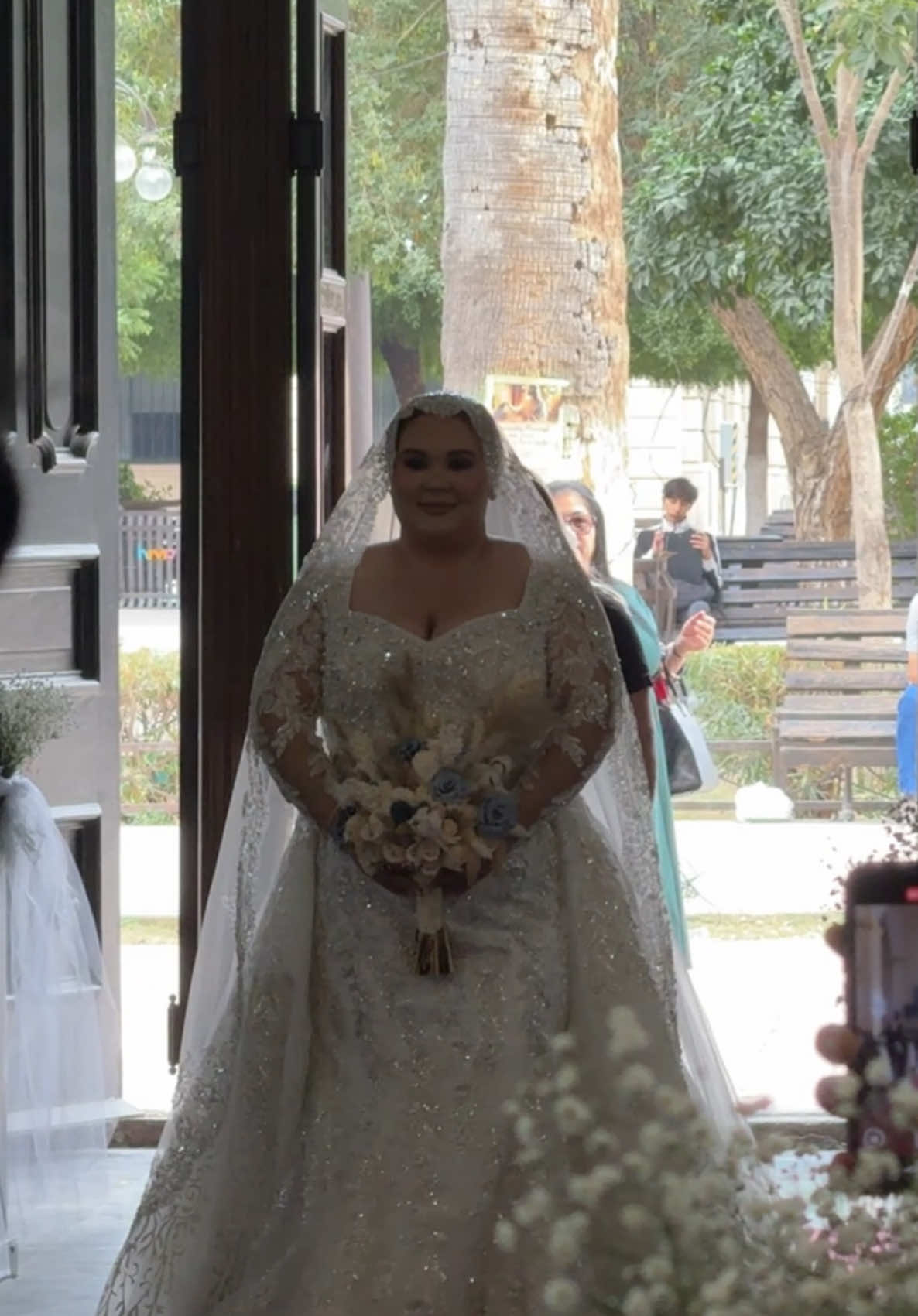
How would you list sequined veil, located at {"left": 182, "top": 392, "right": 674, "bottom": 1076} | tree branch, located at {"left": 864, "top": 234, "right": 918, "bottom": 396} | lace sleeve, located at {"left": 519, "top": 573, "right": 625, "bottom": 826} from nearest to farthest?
lace sleeve, located at {"left": 519, "top": 573, "right": 625, "bottom": 826}
sequined veil, located at {"left": 182, "top": 392, "right": 674, "bottom": 1076}
tree branch, located at {"left": 864, "top": 234, "right": 918, "bottom": 396}

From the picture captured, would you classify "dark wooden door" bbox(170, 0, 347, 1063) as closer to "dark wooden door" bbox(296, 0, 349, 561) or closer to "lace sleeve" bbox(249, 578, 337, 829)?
"dark wooden door" bbox(296, 0, 349, 561)

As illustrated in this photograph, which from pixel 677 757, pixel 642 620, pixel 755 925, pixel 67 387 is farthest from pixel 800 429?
pixel 67 387

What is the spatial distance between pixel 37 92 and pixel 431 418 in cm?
119

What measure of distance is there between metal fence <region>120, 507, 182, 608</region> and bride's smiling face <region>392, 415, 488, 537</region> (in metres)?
2.13

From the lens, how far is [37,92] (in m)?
4.16

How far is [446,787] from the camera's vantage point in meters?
3.21

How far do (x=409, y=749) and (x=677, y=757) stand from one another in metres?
1.83

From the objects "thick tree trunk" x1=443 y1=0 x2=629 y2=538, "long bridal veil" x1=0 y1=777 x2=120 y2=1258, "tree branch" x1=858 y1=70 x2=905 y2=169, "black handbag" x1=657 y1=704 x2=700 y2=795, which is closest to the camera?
"long bridal veil" x1=0 y1=777 x2=120 y2=1258

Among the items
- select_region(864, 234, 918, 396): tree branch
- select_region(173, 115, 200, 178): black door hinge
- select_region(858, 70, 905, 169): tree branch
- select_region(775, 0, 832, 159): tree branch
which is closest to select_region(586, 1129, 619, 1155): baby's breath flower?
select_region(173, 115, 200, 178): black door hinge

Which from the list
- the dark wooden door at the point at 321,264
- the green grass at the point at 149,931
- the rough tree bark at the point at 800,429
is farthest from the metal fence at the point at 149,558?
the rough tree bark at the point at 800,429

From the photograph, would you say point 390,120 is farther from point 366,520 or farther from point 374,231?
point 366,520

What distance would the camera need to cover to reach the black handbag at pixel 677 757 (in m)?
5.01

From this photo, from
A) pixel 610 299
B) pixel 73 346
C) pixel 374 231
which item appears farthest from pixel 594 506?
pixel 374 231

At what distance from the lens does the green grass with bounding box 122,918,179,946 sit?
6.89 meters
